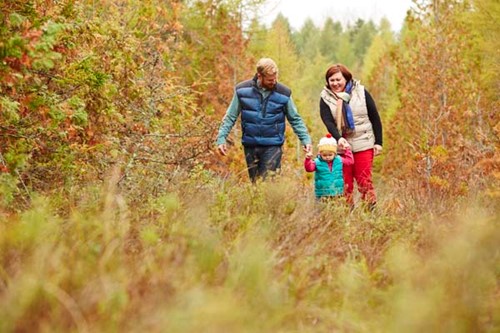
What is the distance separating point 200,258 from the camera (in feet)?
10.2

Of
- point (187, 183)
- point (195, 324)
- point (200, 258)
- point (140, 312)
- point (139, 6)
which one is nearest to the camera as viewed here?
point (195, 324)

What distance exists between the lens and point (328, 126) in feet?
23.1

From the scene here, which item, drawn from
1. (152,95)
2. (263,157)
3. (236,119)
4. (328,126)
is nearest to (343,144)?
(328,126)

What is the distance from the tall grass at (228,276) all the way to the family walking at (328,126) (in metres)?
2.45

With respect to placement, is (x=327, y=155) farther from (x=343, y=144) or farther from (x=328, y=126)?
(x=328, y=126)

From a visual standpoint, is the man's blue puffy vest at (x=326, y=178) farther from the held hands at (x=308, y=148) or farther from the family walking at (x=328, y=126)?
the held hands at (x=308, y=148)

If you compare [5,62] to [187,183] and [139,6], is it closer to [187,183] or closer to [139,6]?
[187,183]

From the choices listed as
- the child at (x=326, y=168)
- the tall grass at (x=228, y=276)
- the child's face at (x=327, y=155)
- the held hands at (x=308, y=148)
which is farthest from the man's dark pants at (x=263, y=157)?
the tall grass at (x=228, y=276)

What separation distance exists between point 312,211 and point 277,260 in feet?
4.17

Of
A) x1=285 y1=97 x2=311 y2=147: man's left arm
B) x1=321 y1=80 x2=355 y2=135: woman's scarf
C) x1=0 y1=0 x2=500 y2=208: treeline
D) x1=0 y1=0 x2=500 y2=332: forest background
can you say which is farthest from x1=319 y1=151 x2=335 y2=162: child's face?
x1=0 y1=0 x2=500 y2=208: treeline

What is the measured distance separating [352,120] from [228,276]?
4288mm

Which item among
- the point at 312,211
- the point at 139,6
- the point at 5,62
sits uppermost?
the point at 139,6

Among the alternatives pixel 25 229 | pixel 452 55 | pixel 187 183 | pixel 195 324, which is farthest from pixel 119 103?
pixel 452 55

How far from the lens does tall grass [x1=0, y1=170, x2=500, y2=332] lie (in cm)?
246
